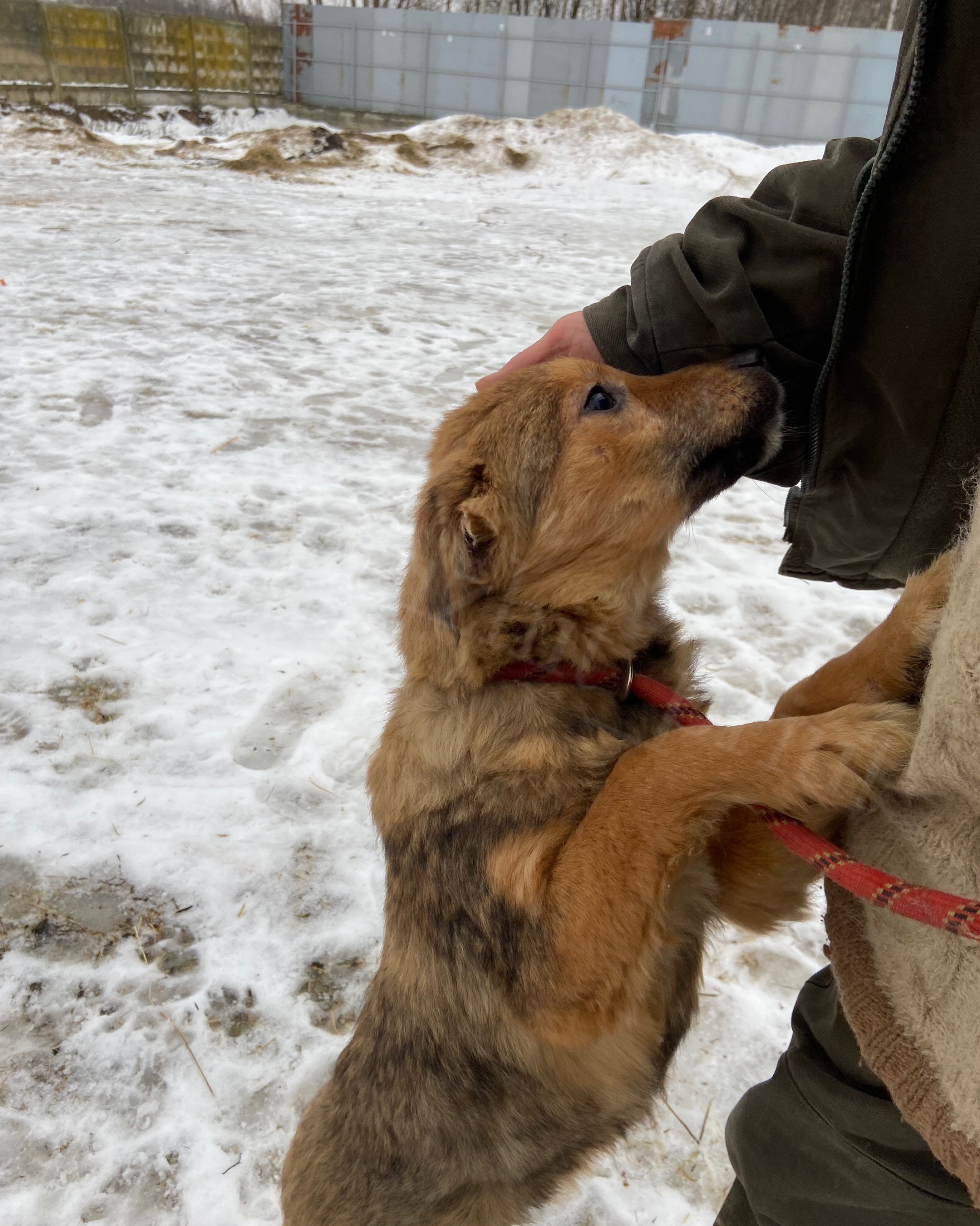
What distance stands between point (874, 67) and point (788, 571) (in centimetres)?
2585

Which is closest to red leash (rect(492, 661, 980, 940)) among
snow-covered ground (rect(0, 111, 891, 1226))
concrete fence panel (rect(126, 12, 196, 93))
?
snow-covered ground (rect(0, 111, 891, 1226))

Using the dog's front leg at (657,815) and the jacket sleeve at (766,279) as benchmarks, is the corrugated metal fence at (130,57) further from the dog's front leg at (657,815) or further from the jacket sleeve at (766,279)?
the dog's front leg at (657,815)

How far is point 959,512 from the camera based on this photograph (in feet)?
5.58

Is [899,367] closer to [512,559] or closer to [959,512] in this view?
[959,512]

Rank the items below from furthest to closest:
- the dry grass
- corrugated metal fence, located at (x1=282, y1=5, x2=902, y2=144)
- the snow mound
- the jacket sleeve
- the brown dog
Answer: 1. corrugated metal fence, located at (x1=282, y1=5, x2=902, y2=144)
2. the snow mound
3. the dry grass
4. the jacket sleeve
5. the brown dog

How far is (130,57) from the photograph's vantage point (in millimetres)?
21672

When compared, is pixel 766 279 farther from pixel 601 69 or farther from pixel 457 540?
pixel 601 69

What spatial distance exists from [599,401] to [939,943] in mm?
1657

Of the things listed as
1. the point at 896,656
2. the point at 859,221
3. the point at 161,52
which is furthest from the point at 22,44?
the point at 896,656

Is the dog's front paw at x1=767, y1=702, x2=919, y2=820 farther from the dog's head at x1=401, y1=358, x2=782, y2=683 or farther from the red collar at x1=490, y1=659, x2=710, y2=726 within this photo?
the dog's head at x1=401, y1=358, x2=782, y2=683

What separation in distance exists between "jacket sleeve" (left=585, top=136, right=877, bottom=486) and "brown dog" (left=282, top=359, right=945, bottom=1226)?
100 mm

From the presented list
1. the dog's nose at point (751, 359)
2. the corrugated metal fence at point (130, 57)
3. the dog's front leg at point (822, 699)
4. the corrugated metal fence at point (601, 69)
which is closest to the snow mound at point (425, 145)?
the corrugated metal fence at point (130, 57)

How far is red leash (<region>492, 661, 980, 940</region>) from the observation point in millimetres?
1064

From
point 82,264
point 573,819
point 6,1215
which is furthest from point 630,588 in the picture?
point 82,264
